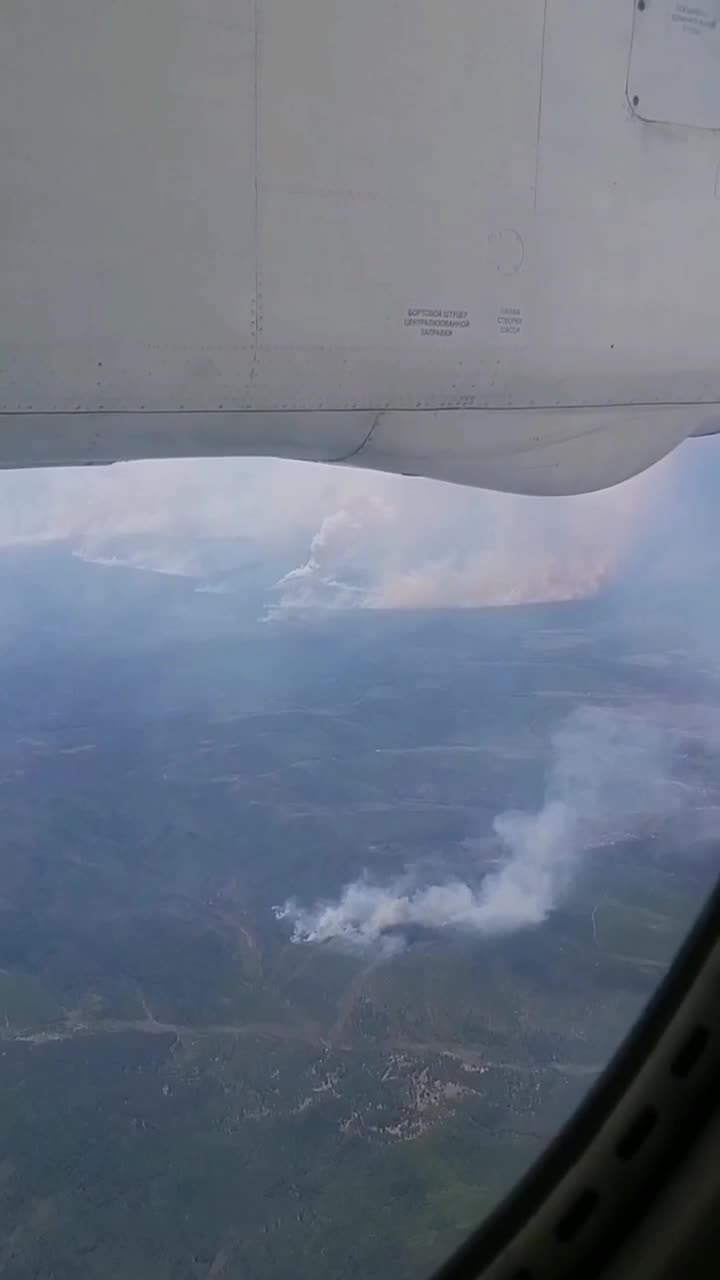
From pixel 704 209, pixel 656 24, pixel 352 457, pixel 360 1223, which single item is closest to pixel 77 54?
pixel 352 457

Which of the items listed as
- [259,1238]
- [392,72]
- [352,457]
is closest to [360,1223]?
[259,1238]

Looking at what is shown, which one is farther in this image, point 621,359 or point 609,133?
point 621,359

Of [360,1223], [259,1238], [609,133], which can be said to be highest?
[609,133]

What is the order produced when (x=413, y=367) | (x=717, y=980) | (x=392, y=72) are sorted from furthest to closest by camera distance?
(x=413, y=367) → (x=392, y=72) → (x=717, y=980)

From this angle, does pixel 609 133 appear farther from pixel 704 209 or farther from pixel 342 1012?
pixel 342 1012

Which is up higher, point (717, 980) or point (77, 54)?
point (77, 54)

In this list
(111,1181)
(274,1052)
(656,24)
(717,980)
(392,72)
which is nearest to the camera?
(717,980)

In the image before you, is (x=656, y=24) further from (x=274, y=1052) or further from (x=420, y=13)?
(x=274, y=1052)
